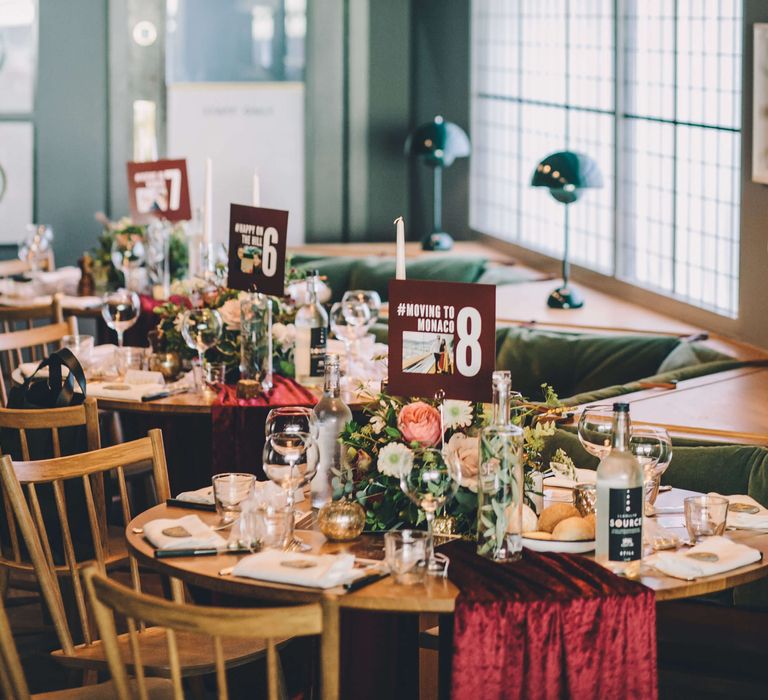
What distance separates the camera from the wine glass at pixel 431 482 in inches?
103

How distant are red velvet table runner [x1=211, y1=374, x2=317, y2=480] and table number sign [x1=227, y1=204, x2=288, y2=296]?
350mm

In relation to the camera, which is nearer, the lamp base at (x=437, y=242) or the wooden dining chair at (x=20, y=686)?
the wooden dining chair at (x=20, y=686)

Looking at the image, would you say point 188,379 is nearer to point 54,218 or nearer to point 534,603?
point 534,603

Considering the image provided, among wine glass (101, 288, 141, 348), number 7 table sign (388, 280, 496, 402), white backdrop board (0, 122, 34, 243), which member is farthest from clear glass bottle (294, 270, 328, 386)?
white backdrop board (0, 122, 34, 243)

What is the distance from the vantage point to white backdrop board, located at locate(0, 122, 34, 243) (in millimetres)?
8258

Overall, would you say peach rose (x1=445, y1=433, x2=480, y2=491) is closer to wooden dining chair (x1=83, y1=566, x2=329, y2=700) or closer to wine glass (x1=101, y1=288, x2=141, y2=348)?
wooden dining chair (x1=83, y1=566, x2=329, y2=700)

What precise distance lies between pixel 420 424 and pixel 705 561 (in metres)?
0.63

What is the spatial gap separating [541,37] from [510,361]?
263cm

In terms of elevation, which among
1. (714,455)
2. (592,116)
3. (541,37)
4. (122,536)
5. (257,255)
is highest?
(541,37)

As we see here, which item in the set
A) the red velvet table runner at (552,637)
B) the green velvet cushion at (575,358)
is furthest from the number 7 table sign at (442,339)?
the green velvet cushion at (575,358)

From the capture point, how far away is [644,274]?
6293mm

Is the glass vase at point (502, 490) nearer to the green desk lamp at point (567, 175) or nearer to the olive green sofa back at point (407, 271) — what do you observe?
the green desk lamp at point (567, 175)

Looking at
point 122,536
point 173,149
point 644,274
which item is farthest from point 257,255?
point 173,149

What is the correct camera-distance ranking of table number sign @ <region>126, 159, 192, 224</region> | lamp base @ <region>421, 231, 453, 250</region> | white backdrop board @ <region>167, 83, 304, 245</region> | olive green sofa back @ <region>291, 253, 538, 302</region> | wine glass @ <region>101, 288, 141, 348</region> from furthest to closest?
1. white backdrop board @ <region>167, 83, 304, 245</region>
2. lamp base @ <region>421, 231, 453, 250</region>
3. olive green sofa back @ <region>291, 253, 538, 302</region>
4. table number sign @ <region>126, 159, 192, 224</region>
5. wine glass @ <region>101, 288, 141, 348</region>
